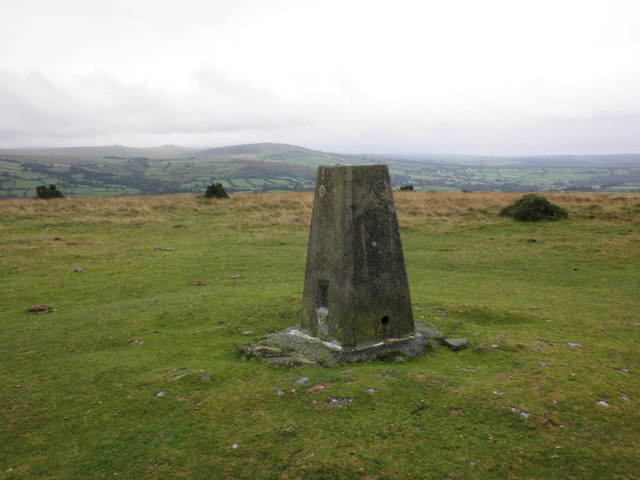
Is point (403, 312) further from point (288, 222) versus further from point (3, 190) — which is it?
point (3, 190)

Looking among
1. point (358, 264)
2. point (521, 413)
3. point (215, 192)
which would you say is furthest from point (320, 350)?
point (215, 192)

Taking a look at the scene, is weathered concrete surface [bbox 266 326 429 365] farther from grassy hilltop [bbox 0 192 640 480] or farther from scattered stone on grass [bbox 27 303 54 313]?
scattered stone on grass [bbox 27 303 54 313]

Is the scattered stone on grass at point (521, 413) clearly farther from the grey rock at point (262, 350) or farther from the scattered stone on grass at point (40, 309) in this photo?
the scattered stone on grass at point (40, 309)

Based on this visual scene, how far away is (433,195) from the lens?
1483 inches

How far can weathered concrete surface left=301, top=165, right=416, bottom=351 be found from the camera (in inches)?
365

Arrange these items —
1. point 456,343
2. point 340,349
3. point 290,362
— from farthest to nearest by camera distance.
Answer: point 456,343, point 340,349, point 290,362

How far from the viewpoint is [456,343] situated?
9.75 m

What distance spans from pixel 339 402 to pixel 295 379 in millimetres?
1221

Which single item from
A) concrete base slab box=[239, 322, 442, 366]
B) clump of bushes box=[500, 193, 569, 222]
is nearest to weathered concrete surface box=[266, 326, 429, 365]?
concrete base slab box=[239, 322, 442, 366]

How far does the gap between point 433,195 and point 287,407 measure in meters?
32.9

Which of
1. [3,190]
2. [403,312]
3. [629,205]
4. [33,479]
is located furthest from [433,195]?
[3,190]

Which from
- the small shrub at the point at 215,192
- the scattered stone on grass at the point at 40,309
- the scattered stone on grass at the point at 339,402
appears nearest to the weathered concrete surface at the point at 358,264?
the scattered stone on grass at the point at 339,402

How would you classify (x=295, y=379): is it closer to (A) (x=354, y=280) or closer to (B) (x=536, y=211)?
(A) (x=354, y=280)

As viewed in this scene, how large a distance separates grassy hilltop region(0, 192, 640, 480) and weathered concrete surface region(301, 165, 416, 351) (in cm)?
86
